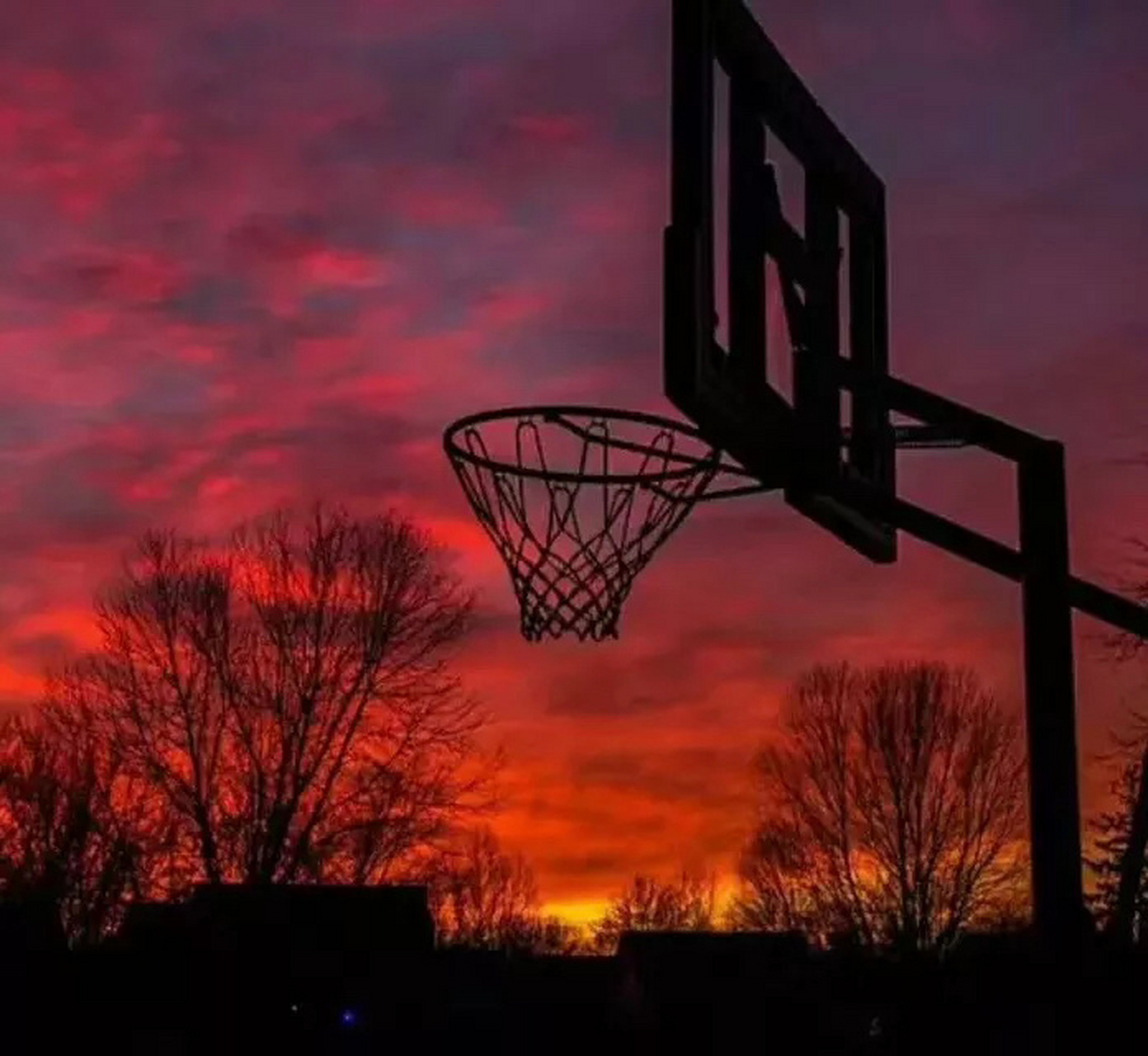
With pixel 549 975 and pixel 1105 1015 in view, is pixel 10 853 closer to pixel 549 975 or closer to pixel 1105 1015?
pixel 549 975

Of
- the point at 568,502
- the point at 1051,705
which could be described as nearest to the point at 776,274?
the point at 568,502

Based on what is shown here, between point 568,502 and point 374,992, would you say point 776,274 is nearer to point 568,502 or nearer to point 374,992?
point 568,502

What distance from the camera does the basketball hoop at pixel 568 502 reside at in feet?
38.3

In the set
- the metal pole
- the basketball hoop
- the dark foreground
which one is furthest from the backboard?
the dark foreground

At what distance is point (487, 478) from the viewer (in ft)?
38.6

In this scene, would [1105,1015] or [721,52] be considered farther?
[1105,1015]

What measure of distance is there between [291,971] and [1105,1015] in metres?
34.2

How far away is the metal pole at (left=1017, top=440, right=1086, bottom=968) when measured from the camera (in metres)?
10.5

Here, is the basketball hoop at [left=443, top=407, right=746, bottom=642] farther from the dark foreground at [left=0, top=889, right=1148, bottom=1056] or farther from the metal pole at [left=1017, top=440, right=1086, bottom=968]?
the dark foreground at [left=0, top=889, right=1148, bottom=1056]

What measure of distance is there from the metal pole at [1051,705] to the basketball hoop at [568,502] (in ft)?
6.06

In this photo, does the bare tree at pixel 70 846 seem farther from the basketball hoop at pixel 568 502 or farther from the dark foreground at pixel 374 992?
the basketball hoop at pixel 568 502

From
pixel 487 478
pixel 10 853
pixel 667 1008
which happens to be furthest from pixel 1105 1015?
pixel 10 853

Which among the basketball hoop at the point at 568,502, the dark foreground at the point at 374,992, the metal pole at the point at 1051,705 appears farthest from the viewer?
the dark foreground at the point at 374,992

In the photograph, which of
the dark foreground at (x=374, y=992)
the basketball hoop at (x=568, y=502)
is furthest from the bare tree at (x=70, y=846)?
the basketball hoop at (x=568, y=502)
